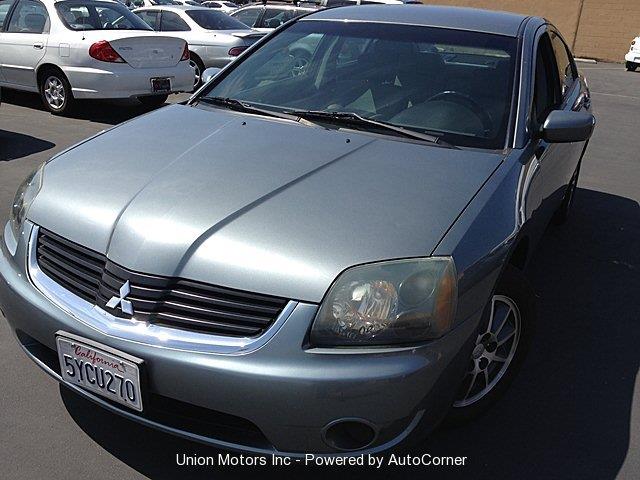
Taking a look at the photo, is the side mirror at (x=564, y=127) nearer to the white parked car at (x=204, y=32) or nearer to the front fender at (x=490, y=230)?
the front fender at (x=490, y=230)

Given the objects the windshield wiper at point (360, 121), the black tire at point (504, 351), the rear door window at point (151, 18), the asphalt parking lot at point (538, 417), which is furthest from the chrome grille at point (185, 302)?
the rear door window at point (151, 18)

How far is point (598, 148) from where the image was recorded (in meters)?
8.50

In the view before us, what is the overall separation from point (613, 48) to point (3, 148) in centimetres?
2534

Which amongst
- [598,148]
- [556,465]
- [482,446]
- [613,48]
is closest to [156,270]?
[482,446]

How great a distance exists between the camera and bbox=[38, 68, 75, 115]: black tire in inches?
325

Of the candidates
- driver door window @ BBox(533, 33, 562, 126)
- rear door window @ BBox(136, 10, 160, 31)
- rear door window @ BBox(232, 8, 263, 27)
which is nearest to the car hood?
driver door window @ BBox(533, 33, 562, 126)

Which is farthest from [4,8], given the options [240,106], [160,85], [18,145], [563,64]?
[563,64]

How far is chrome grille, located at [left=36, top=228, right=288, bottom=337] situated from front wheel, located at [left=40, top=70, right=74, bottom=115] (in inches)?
263

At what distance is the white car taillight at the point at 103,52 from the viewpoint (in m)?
7.92

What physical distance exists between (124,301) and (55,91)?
23.2 feet

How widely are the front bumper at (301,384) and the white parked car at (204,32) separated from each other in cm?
865

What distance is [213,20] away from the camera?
11000 mm

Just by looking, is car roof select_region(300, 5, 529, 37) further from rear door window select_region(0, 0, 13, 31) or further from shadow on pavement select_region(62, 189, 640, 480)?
rear door window select_region(0, 0, 13, 31)

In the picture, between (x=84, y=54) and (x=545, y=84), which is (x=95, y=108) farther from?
(x=545, y=84)
